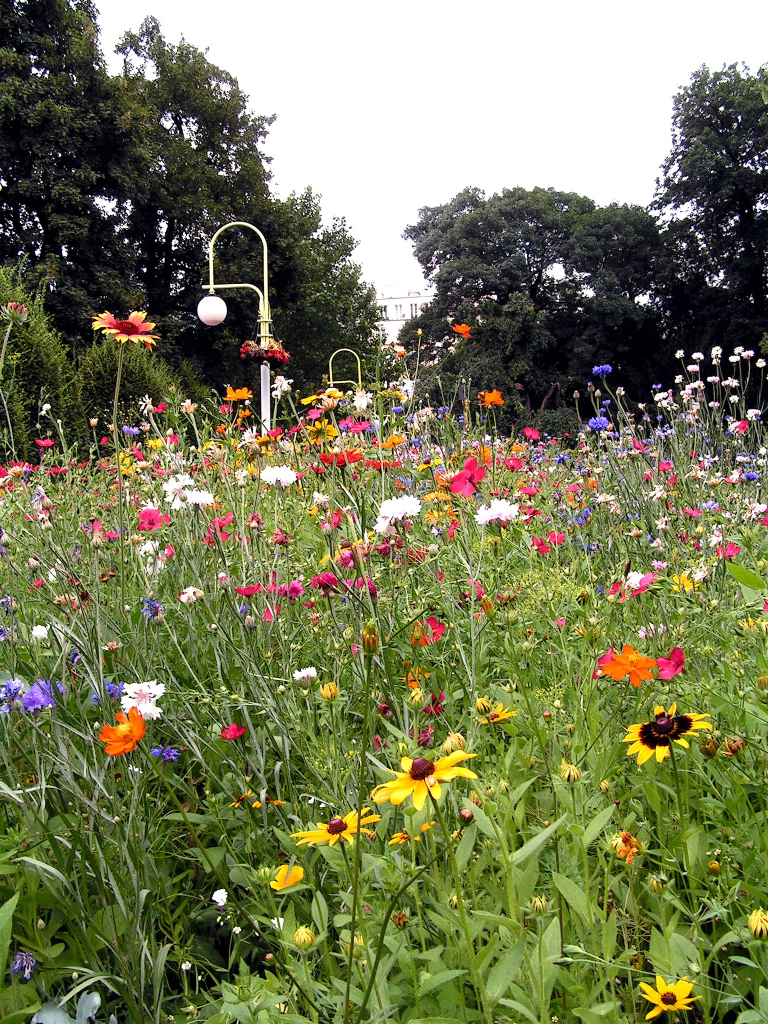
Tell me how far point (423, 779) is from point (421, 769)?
0.01 m

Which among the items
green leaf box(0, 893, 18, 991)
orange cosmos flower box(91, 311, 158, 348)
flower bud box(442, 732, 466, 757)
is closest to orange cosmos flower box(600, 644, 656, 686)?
flower bud box(442, 732, 466, 757)

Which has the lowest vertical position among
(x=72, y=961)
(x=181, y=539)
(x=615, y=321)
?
(x=72, y=961)

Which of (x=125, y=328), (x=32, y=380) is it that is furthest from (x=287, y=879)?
(x=32, y=380)

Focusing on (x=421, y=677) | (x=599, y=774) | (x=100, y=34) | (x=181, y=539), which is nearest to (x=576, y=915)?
(x=599, y=774)

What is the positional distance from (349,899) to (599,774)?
0.40m

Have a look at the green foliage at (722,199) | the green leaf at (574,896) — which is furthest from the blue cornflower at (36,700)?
the green foliage at (722,199)

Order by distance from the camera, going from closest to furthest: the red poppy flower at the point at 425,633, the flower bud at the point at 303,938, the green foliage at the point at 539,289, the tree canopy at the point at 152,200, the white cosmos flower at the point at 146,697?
the flower bud at the point at 303,938 < the white cosmos flower at the point at 146,697 < the red poppy flower at the point at 425,633 < the tree canopy at the point at 152,200 < the green foliage at the point at 539,289

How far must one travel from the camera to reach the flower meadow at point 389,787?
2.66 ft

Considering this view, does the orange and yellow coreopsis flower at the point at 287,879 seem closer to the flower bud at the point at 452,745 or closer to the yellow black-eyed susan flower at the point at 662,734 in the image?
the flower bud at the point at 452,745

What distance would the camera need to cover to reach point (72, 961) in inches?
43.6

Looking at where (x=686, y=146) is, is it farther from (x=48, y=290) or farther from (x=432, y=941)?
(x=432, y=941)

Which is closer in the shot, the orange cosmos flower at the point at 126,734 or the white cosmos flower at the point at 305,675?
the orange cosmos flower at the point at 126,734

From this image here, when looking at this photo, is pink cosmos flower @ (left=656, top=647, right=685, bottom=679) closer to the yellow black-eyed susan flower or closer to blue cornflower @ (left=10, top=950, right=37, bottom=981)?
the yellow black-eyed susan flower

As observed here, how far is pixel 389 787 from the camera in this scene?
0.66 meters
